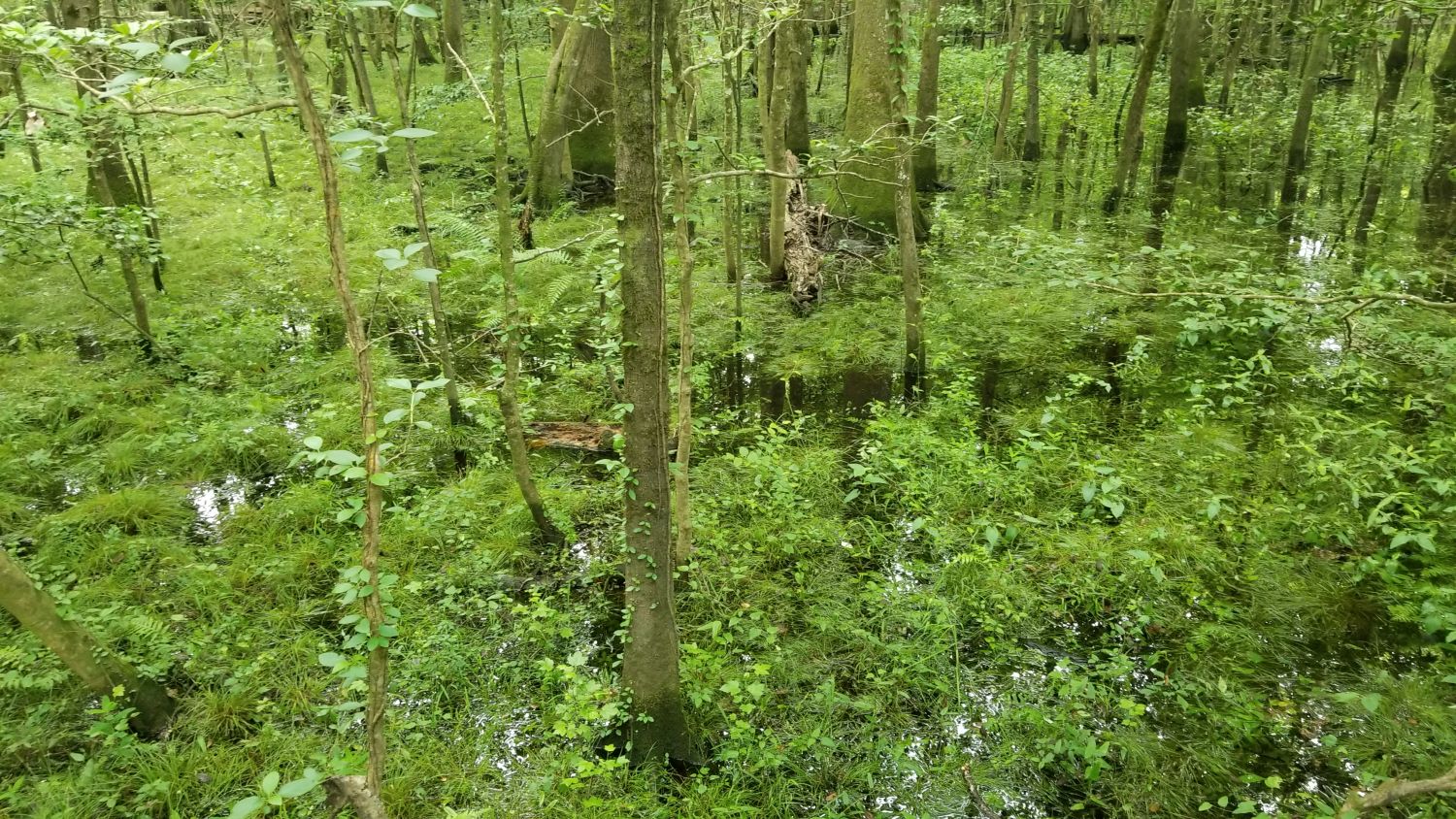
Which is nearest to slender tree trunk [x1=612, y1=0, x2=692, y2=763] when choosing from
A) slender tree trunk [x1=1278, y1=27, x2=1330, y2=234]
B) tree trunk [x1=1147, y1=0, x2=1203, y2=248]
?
tree trunk [x1=1147, y1=0, x2=1203, y2=248]

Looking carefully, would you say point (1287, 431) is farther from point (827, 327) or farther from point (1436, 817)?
point (827, 327)

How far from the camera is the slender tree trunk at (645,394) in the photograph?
3176mm

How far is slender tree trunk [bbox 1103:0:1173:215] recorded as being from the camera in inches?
410

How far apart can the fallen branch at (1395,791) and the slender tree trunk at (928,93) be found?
31.7ft

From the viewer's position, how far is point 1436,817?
3.50m

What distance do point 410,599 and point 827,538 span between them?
2961mm

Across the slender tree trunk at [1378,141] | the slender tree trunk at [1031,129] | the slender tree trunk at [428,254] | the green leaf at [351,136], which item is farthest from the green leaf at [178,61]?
the slender tree trunk at [1031,129]

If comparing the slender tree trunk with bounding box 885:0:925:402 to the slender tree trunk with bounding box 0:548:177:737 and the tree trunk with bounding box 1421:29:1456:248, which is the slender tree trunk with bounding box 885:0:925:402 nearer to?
the slender tree trunk with bounding box 0:548:177:737

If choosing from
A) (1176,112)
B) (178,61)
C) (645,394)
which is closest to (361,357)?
(178,61)

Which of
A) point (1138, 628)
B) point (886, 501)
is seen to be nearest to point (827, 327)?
point (886, 501)

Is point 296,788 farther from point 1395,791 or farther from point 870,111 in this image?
point 870,111

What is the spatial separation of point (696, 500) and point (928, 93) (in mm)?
9434

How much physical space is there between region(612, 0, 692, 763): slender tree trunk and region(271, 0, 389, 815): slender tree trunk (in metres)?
1.25

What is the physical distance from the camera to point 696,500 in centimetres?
626
